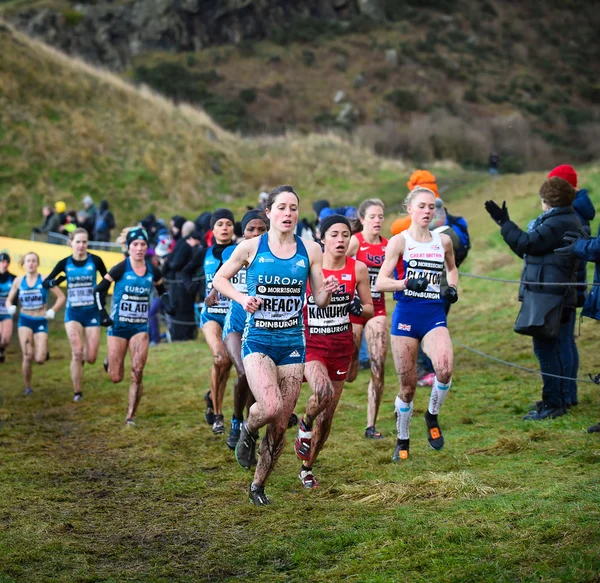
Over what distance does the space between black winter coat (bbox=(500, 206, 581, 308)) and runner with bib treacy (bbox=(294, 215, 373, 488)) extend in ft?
7.11

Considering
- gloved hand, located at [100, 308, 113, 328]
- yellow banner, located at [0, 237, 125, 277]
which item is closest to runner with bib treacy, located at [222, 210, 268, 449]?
gloved hand, located at [100, 308, 113, 328]

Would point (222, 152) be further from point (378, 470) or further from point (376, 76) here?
point (376, 76)

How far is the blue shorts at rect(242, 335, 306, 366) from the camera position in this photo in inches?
282

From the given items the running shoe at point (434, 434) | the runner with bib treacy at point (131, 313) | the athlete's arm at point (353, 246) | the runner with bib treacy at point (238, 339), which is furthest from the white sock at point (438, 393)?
the runner with bib treacy at point (131, 313)

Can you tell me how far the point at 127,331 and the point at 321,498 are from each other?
4.68 m

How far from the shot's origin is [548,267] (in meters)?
9.87

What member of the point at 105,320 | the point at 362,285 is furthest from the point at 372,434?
the point at 105,320

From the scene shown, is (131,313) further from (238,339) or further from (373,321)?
(373,321)

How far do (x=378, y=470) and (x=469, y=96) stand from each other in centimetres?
7371

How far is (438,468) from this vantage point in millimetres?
8117

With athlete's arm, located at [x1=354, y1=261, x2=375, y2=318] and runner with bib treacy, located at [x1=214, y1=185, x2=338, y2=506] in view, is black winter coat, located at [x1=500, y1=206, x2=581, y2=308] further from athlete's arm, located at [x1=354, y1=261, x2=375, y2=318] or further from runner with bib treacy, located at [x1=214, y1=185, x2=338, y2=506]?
runner with bib treacy, located at [x1=214, y1=185, x2=338, y2=506]

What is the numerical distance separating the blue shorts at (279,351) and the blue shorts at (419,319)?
1505 mm

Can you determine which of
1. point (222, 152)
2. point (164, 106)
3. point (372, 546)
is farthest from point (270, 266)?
point (164, 106)

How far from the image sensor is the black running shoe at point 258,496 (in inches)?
286
